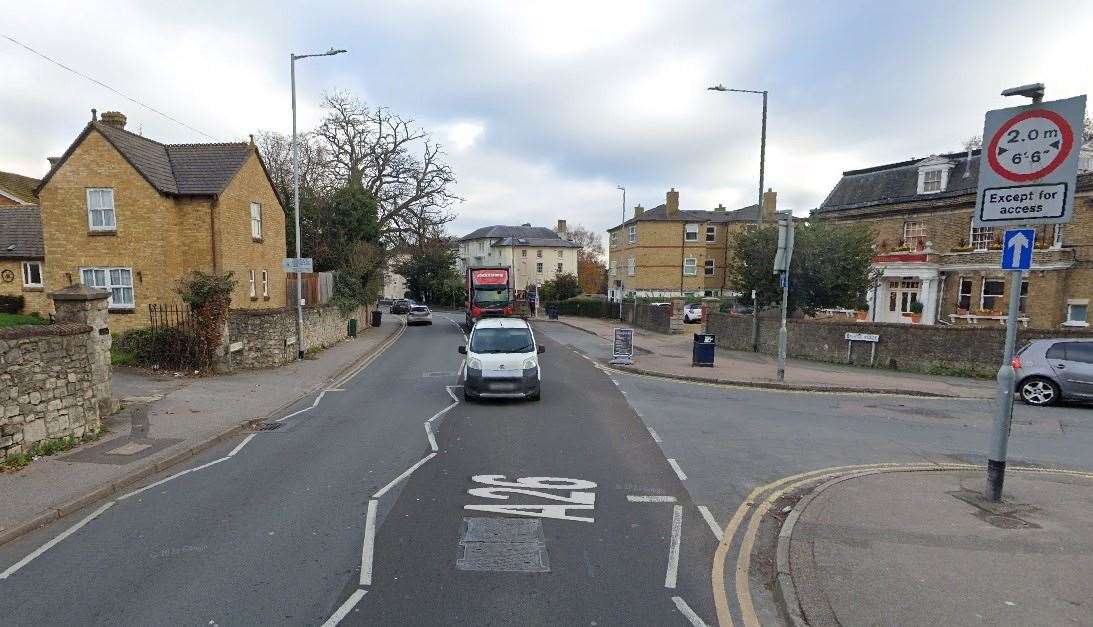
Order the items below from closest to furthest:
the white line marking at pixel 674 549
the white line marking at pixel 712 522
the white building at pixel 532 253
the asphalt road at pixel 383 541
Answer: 1. the asphalt road at pixel 383 541
2. the white line marking at pixel 674 549
3. the white line marking at pixel 712 522
4. the white building at pixel 532 253

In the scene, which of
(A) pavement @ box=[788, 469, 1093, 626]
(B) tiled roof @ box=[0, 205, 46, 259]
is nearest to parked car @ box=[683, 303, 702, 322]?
(A) pavement @ box=[788, 469, 1093, 626]

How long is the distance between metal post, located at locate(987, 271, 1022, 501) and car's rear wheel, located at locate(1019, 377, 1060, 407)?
9465 millimetres

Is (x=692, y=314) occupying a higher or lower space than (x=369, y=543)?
higher

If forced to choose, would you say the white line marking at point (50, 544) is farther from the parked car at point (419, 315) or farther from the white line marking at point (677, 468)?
the parked car at point (419, 315)

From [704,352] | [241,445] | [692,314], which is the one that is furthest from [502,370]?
[692,314]

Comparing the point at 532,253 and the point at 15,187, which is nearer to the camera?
the point at 15,187

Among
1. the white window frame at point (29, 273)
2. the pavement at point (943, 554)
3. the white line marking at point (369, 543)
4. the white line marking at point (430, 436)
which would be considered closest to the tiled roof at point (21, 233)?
the white window frame at point (29, 273)

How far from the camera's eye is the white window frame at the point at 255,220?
22.2 m

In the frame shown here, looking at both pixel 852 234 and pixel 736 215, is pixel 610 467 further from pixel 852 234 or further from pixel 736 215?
pixel 736 215

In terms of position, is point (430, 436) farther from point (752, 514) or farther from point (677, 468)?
point (752, 514)

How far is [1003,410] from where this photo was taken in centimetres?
641

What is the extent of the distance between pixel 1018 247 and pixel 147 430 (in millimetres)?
12740

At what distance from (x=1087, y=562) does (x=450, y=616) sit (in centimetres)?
545

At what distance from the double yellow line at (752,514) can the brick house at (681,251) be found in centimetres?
4017
